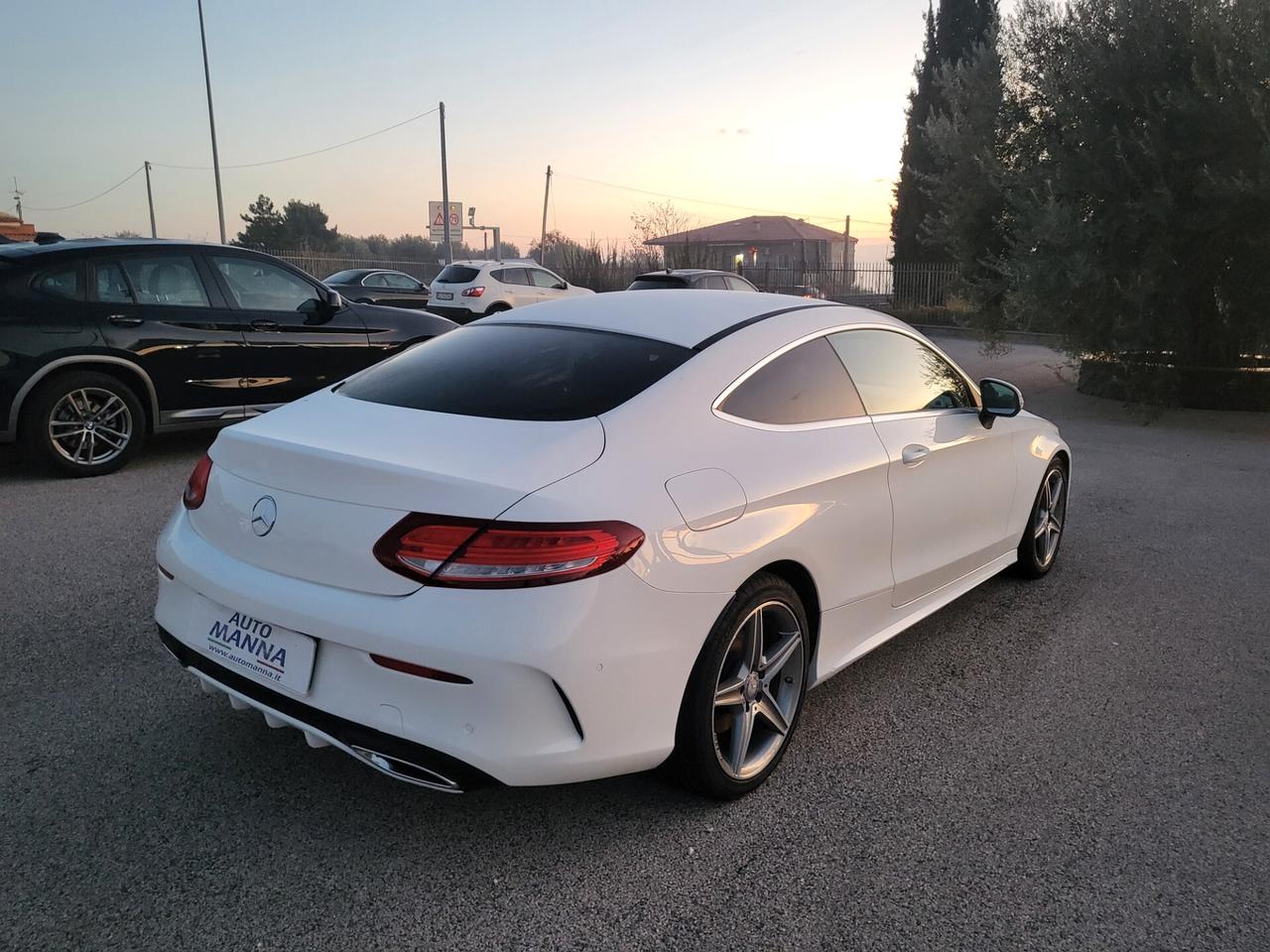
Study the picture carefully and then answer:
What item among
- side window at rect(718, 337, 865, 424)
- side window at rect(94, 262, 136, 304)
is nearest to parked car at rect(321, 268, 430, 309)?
side window at rect(94, 262, 136, 304)

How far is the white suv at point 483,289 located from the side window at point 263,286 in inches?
478

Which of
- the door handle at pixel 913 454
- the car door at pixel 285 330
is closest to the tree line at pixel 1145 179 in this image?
the car door at pixel 285 330

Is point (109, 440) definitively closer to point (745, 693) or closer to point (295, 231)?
point (745, 693)

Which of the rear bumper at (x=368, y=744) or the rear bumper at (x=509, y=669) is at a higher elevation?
the rear bumper at (x=509, y=669)

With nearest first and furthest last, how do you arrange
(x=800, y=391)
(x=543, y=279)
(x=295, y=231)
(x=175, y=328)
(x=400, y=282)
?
1. (x=800, y=391)
2. (x=175, y=328)
3. (x=543, y=279)
4. (x=400, y=282)
5. (x=295, y=231)

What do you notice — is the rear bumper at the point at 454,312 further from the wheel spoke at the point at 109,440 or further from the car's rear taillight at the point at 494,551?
the car's rear taillight at the point at 494,551

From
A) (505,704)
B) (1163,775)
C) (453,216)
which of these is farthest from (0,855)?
(453,216)

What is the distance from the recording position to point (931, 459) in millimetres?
3898

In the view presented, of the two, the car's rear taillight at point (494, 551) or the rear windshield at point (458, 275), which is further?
the rear windshield at point (458, 275)

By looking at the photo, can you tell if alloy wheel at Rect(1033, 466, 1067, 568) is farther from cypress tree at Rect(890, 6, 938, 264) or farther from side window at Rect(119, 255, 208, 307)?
cypress tree at Rect(890, 6, 938, 264)

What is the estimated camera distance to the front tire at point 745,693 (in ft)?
9.19

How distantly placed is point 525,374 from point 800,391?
958mm

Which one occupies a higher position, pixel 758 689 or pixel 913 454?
pixel 913 454

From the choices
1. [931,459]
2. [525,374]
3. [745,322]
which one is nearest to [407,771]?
[525,374]
